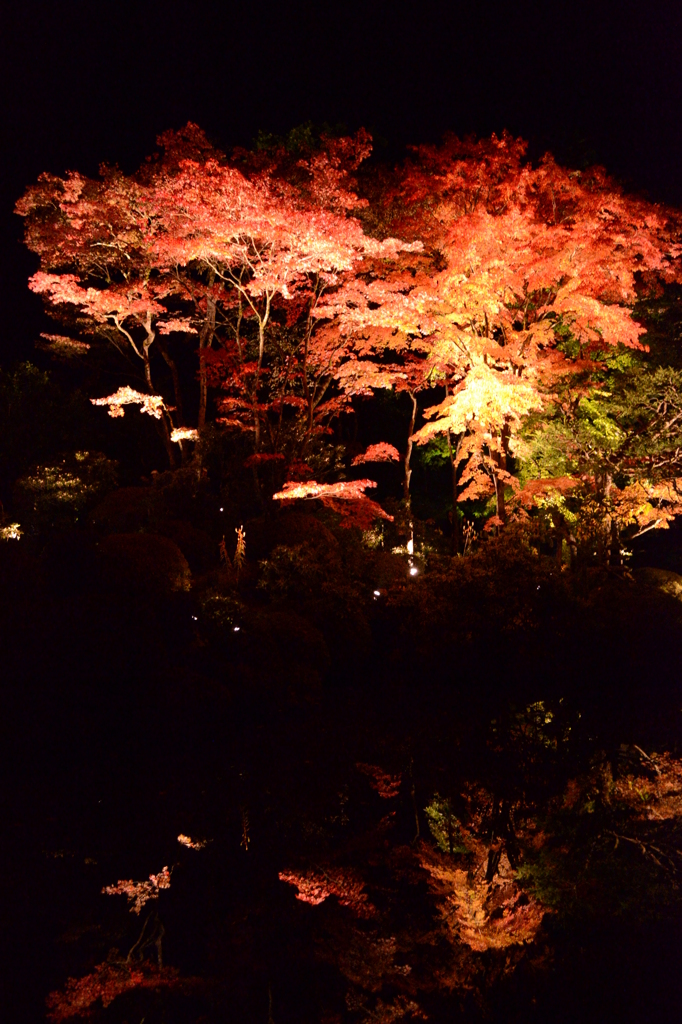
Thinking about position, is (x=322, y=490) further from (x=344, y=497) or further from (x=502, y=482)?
(x=502, y=482)

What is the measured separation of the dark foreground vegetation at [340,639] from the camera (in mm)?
4145

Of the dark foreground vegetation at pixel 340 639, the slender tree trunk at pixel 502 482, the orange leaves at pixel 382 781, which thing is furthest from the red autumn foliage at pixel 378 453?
the orange leaves at pixel 382 781

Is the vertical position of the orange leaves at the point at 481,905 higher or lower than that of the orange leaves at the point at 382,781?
higher

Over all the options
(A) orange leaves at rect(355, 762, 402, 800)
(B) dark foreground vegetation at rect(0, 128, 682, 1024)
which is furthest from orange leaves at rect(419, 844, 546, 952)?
(A) orange leaves at rect(355, 762, 402, 800)

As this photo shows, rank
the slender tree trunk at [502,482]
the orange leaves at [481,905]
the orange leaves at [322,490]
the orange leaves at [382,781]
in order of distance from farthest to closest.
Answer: the slender tree trunk at [502,482], the orange leaves at [322,490], the orange leaves at [382,781], the orange leaves at [481,905]

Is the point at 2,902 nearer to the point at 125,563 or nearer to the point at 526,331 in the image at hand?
the point at 125,563

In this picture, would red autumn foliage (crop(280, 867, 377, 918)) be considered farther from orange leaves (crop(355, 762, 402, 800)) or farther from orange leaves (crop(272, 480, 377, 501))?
orange leaves (crop(272, 480, 377, 501))

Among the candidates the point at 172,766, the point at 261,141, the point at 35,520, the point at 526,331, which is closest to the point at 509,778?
the point at 172,766

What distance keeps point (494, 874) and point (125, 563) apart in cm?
576

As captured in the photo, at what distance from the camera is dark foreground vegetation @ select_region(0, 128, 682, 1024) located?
13.6ft

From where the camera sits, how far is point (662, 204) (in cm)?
1069

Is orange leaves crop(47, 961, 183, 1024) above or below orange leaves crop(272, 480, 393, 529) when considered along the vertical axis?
below

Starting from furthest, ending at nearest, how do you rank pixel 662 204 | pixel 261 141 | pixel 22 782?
pixel 261 141 < pixel 662 204 < pixel 22 782

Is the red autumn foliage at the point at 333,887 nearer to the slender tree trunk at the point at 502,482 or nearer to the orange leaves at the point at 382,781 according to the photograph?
the orange leaves at the point at 382,781
